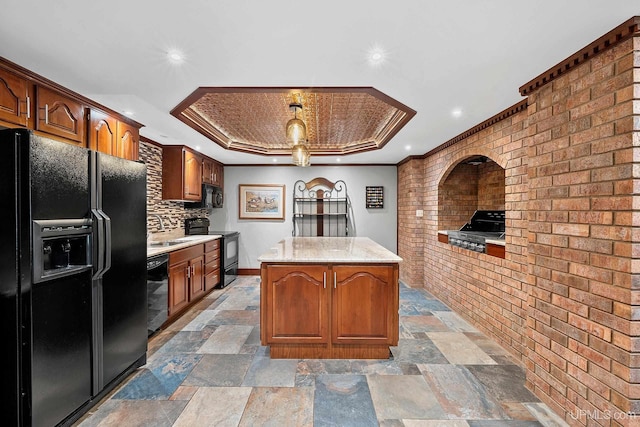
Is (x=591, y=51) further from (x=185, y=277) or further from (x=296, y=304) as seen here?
(x=185, y=277)

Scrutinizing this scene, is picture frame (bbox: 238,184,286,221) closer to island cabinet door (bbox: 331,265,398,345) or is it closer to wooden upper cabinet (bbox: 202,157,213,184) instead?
wooden upper cabinet (bbox: 202,157,213,184)

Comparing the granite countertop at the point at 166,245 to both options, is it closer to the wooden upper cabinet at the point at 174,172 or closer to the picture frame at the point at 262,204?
the wooden upper cabinet at the point at 174,172

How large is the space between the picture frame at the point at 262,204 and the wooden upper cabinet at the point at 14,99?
3.69 m

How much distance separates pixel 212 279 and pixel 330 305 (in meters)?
2.61

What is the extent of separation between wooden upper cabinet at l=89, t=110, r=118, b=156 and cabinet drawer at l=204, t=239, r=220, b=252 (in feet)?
Result: 6.10

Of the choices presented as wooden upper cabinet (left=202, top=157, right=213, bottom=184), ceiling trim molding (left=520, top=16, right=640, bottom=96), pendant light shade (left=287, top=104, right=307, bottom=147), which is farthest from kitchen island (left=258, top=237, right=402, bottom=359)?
A: wooden upper cabinet (left=202, top=157, right=213, bottom=184)

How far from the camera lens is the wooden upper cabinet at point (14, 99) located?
1.81 metres

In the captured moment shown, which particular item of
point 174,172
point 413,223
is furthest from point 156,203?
point 413,223

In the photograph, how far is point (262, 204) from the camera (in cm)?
562

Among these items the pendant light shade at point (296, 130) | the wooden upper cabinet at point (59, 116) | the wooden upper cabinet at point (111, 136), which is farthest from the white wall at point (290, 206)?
the wooden upper cabinet at point (59, 116)

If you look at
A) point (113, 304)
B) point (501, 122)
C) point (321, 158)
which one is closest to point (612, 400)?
point (501, 122)

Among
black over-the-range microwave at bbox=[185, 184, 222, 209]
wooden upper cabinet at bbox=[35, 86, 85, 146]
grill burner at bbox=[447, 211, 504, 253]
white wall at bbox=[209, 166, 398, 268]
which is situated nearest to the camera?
wooden upper cabinet at bbox=[35, 86, 85, 146]

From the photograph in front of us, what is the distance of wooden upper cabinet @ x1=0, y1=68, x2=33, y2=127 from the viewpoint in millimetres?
1806

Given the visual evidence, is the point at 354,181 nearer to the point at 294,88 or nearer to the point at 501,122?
the point at 501,122
